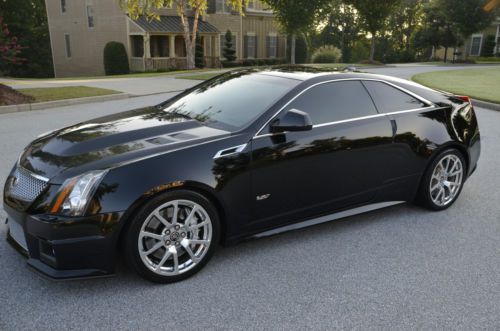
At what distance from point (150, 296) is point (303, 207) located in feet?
5.05

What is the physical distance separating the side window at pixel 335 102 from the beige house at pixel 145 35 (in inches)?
1097

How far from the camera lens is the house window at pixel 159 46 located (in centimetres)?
3372

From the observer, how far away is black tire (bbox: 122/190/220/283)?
329 centimetres

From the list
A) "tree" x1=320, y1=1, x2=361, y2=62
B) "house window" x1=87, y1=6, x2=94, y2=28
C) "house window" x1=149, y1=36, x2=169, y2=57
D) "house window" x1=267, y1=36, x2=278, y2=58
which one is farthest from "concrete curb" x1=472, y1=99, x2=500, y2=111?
"tree" x1=320, y1=1, x2=361, y2=62

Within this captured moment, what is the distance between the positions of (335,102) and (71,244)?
2.61 meters

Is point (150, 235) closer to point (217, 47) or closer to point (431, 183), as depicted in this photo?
point (431, 183)

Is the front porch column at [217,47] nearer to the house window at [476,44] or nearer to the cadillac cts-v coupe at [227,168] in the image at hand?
the house window at [476,44]

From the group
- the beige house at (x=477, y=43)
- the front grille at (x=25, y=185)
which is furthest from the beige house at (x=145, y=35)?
the front grille at (x=25, y=185)

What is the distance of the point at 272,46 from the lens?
39156mm

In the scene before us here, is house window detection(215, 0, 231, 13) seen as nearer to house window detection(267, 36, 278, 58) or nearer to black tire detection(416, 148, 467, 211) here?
house window detection(267, 36, 278, 58)

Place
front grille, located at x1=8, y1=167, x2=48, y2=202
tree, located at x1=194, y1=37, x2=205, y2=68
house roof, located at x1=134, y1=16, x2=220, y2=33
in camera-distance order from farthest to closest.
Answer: tree, located at x1=194, y1=37, x2=205, y2=68, house roof, located at x1=134, y1=16, x2=220, y2=33, front grille, located at x1=8, y1=167, x2=48, y2=202

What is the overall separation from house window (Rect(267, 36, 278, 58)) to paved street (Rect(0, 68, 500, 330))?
35.8 m

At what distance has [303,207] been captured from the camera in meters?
4.14

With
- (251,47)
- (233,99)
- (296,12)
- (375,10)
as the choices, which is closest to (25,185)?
(233,99)
